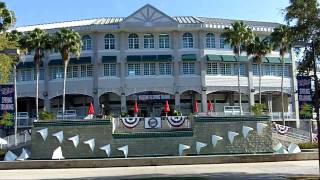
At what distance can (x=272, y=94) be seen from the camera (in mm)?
72688

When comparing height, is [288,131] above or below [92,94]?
below

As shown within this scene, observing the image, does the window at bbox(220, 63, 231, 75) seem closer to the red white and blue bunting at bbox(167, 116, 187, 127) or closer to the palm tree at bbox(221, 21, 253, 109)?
the palm tree at bbox(221, 21, 253, 109)

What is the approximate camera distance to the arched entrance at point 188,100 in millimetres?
67500

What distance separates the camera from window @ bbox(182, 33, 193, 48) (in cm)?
6675

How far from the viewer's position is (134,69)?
216ft

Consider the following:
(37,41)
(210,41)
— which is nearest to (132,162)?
(37,41)

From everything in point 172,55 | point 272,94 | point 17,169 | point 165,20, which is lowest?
point 17,169

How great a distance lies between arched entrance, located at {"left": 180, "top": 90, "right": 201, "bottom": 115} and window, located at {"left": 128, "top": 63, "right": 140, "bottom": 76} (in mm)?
6615

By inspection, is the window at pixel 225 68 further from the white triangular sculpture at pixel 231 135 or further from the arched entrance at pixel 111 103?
the white triangular sculpture at pixel 231 135

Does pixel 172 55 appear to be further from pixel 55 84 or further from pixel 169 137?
pixel 169 137

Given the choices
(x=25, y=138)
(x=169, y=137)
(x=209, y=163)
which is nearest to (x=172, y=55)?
(x=25, y=138)

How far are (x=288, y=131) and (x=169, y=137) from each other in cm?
1816

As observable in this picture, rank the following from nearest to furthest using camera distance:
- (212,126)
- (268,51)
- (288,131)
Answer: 1. (212,126)
2. (288,131)
3. (268,51)

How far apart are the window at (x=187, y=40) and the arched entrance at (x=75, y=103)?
14466 mm
